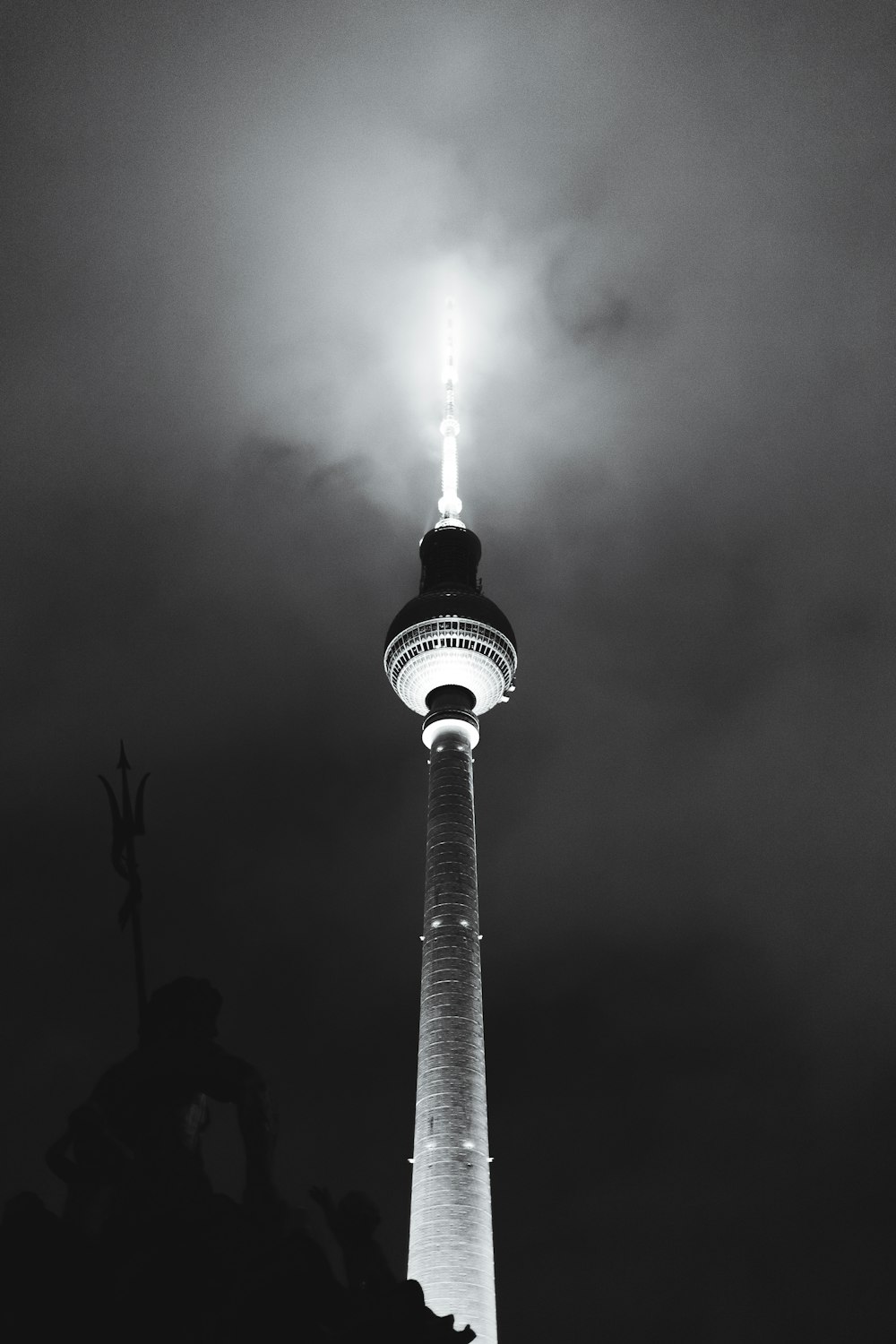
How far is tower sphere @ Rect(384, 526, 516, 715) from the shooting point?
8700 centimetres

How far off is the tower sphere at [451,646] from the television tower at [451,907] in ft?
0.29

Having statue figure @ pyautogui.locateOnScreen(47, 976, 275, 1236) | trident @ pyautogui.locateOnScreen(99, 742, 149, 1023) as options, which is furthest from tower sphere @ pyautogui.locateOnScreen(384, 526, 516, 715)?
statue figure @ pyautogui.locateOnScreen(47, 976, 275, 1236)

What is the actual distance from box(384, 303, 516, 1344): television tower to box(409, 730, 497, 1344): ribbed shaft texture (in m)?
0.07

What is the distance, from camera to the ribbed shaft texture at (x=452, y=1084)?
63469mm

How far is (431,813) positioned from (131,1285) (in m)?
69.5

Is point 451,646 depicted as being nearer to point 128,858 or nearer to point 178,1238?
point 128,858

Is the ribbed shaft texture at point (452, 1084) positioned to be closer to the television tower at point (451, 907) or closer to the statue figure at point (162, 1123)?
the television tower at point (451, 907)

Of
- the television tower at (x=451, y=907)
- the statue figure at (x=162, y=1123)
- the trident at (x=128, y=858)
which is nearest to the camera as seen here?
the statue figure at (x=162, y=1123)

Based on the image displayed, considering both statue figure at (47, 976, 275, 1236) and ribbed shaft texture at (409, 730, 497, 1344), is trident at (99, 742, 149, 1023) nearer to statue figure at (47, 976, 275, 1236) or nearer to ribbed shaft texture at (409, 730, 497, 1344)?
statue figure at (47, 976, 275, 1236)

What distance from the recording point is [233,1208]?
14297 millimetres

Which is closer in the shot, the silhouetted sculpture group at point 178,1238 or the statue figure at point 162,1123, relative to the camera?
the silhouetted sculpture group at point 178,1238

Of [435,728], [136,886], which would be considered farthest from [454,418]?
[136,886]

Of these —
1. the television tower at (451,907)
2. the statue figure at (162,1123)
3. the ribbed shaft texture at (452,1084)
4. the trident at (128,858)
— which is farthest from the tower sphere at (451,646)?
the statue figure at (162,1123)

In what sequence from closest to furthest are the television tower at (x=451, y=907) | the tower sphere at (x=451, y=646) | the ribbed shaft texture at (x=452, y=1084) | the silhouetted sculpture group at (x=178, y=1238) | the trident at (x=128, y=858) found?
1. the silhouetted sculpture group at (x=178, y=1238)
2. the trident at (x=128, y=858)
3. the ribbed shaft texture at (x=452, y=1084)
4. the television tower at (x=451, y=907)
5. the tower sphere at (x=451, y=646)
